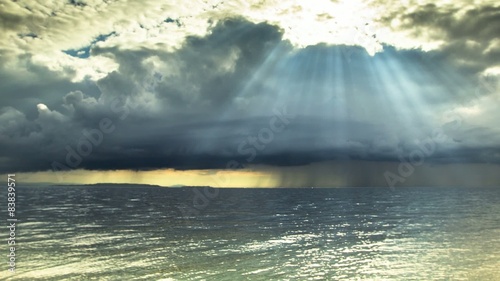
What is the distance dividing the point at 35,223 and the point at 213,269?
4479cm

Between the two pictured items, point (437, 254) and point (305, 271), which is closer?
point (305, 271)

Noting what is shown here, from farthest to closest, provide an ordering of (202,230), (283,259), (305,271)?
→ 1. (202,230)
2. (283,259)
3. (305,271)

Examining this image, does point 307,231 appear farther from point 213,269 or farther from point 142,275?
point 142,275

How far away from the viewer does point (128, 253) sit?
112 feet

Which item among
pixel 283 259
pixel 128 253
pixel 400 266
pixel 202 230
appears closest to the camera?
pixel 400 266

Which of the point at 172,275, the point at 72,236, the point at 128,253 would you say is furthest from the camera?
the point at 72,236

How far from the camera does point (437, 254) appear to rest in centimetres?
3428

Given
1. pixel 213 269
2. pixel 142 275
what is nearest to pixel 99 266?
pixel 142 275

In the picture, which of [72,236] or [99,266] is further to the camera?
[72,236]

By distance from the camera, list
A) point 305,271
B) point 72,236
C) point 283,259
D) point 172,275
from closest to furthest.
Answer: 1. point 172,275
2. point 305,271
3. point 283,259
4. point 72,236

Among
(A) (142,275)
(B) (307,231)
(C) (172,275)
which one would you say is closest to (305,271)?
(C) (172,275)

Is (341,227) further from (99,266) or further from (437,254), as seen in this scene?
(99,266)

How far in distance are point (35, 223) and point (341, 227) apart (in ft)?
157

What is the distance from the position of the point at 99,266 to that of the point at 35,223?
38.2m
